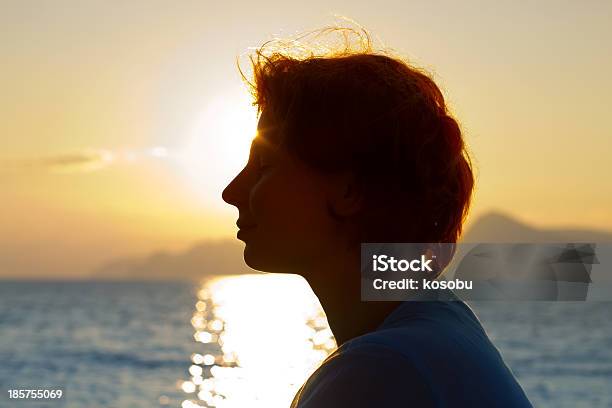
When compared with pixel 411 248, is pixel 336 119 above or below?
above

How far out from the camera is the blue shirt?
4.30ft

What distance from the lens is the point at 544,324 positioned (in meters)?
50.1

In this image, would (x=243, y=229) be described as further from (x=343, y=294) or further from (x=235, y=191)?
(x=343, y=294)

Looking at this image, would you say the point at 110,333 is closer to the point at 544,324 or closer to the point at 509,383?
the point at 544,324

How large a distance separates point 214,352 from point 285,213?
37.2 m

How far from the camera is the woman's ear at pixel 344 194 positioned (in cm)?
159

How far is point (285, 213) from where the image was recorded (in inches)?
63.8

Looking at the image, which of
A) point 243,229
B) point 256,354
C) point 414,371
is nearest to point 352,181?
point 243,229

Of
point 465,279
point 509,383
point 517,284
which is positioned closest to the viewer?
point 509,383

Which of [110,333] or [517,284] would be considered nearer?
[517,284]

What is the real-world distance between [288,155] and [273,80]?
163 mm

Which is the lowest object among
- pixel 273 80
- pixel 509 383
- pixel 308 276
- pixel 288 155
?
pixel 509 383

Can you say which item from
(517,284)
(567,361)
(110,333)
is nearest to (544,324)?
(567,361)

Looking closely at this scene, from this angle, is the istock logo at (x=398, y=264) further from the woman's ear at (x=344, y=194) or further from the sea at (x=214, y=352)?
the sea at (x=214, y=352)
